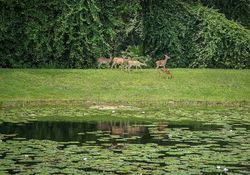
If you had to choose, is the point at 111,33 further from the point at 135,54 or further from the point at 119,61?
the point at 135,54

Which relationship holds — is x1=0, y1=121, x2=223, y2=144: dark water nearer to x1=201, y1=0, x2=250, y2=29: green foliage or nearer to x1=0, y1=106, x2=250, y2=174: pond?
x1=0, y1=106, x2=250, y2=174: pond

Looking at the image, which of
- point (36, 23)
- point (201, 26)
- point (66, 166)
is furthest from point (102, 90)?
point (66, 166)

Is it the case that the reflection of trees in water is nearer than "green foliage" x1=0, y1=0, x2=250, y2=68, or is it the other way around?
the reflection of trees in water

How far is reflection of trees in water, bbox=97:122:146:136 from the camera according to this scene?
1762cm

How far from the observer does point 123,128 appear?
18.6 metres

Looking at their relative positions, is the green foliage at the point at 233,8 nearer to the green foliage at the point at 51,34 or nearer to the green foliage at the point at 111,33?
the green foliage at the point at 111,33

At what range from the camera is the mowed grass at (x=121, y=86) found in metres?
26.5

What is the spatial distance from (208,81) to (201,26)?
8460 mm

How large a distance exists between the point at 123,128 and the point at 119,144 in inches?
126

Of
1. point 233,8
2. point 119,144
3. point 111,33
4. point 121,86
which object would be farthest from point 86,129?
point 233,8

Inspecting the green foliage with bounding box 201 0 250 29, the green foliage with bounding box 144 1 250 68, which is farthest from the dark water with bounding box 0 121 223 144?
the green foliage with bounding box 201 0 250 29

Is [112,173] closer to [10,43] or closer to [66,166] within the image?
[66,166]

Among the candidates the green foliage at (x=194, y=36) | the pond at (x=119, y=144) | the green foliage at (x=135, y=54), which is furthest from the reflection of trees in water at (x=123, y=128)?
the green foliage at (x=135, y=54)

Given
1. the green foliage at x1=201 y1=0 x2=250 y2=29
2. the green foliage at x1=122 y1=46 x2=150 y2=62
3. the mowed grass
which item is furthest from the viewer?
the green foliage at x1=201 y1=0 x2=250 y2=29
